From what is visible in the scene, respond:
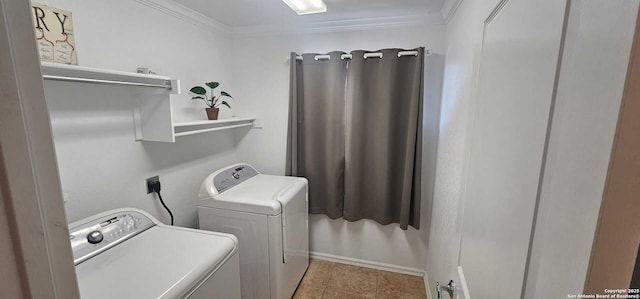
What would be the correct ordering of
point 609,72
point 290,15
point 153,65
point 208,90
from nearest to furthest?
point 609,72, point 153,65, point 290,15, point 208,90

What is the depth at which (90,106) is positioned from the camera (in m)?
1.34

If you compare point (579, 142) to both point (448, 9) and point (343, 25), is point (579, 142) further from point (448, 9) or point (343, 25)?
point (343, 25)

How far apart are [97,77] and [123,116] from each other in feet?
1.35

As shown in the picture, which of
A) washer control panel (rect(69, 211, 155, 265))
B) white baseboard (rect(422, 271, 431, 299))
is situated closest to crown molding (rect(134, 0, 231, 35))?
washer control panel (rect(69, 211, 155, 265))

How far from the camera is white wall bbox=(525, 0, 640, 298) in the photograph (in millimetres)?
290

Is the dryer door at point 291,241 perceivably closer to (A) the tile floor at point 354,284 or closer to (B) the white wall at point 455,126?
(A) the tile floor at point 354,284

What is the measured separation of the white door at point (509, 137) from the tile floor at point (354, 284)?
1518mm

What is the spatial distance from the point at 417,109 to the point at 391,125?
0.24 meters

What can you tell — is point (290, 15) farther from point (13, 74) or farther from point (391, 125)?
point (13, 74)

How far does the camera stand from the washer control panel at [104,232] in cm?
115

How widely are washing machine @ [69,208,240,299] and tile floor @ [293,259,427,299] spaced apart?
3.28 ft

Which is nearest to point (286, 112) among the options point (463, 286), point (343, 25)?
point (343, 25)

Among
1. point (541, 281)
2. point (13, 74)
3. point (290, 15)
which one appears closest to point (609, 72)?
point (541, 281)

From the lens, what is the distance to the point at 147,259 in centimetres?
114
